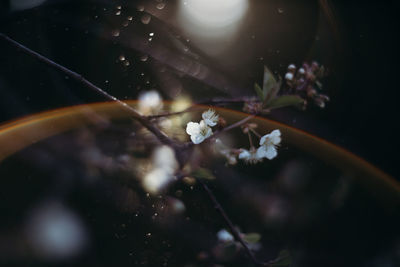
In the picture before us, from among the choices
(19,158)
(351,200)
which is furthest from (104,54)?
(351,200)

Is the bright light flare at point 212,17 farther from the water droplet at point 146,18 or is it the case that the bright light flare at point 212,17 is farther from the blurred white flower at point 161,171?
the blurred white flower at point 161,171

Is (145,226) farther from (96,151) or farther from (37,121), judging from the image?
(37,121)

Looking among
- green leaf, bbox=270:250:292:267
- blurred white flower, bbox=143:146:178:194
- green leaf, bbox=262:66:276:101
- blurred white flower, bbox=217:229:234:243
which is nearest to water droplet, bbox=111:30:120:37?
blurred white flower, bbox=143:146:178:194

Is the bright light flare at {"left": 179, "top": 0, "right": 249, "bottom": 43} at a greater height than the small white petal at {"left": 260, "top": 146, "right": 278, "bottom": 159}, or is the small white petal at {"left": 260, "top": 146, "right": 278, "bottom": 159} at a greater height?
the bright light flare at {"left": 179, "top": 0, "right": 249, "bottom": 43}

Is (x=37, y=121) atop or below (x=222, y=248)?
atop

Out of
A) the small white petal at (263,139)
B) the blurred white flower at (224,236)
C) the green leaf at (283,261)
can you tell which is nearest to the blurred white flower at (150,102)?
the small white petal at (263,139)

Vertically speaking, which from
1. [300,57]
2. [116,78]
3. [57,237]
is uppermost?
[300,57]

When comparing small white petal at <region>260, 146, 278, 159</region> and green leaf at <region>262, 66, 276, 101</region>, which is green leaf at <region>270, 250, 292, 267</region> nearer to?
small white petal at <region>260, 146, 278, 159</region>
